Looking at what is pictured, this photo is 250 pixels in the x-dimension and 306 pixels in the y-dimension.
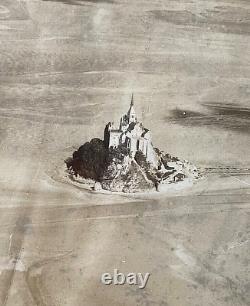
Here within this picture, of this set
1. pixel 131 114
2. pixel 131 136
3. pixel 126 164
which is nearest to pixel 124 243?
pixel 126 164

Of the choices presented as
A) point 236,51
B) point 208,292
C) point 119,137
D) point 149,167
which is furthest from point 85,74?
point 208,292

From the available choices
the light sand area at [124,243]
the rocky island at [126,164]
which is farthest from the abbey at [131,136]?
the light sand area at [124,243]

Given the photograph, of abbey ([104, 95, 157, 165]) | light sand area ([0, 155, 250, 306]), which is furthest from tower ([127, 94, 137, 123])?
light sand area ([0, 155, 250, 306])

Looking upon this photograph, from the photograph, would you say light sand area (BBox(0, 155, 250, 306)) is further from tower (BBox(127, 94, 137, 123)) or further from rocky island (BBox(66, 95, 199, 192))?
tower (BBox(127, 94, 137, 123))

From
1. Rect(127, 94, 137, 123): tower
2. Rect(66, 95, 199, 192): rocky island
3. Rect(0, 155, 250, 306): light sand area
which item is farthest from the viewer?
Rect(127, 94, 137, 123): tower

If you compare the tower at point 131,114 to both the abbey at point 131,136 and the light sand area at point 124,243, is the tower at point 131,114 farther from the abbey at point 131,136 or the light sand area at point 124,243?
the light sand area at point 124,243

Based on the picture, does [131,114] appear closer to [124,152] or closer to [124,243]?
[124,152]

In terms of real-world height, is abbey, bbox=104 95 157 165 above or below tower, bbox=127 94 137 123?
below

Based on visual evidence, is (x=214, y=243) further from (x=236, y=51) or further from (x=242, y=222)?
(x=236, y=51)
